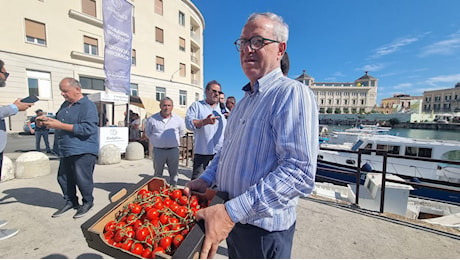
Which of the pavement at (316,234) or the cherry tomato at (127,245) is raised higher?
the cherry tomato at (127,245)

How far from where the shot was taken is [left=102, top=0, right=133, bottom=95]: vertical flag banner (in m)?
7.58

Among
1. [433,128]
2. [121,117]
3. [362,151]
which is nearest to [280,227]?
[362,151]

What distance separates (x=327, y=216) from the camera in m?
3.29

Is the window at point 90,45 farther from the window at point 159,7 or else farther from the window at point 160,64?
the window at point 159,7

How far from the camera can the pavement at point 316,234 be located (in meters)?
2.40

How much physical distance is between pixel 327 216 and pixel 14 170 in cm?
712

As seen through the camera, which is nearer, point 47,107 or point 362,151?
point 362,151

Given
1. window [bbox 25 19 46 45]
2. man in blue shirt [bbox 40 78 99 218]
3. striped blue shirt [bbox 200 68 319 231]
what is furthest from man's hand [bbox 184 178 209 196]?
window [bbox 25 19 46 45]

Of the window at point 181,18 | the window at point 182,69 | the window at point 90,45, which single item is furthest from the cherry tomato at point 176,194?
the window at point 181,18

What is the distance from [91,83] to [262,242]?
22.2 metres

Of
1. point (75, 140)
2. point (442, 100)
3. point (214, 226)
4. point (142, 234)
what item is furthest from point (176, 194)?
point (442, 100)

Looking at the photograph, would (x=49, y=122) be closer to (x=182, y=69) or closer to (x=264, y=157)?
(x=264, y=157)

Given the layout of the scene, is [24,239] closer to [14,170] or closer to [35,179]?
[35,179]

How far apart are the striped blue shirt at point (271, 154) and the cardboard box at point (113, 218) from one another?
0.16 metres
